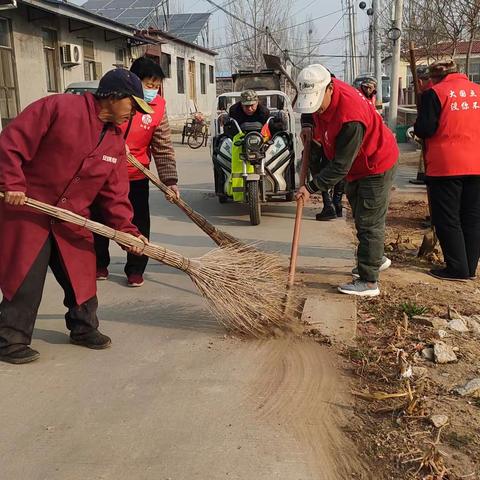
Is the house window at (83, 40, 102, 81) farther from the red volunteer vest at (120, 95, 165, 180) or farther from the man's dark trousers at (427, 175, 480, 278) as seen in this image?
the man's dark trousers at (427, 175, 480, 278)

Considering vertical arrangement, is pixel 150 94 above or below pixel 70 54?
below

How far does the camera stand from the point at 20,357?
3350mm

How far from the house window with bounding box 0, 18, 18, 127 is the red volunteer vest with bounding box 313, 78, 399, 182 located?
11.5 meters

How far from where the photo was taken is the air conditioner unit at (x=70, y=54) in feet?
53.2

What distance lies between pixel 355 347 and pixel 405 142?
1572 cm

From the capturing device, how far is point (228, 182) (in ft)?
23.1

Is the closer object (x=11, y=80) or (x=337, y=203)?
(x=337, y=203)

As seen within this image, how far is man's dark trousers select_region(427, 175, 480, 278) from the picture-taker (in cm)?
486

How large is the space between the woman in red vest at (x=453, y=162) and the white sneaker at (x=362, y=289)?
34.1 inches

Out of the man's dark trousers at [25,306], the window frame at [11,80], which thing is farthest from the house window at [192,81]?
the man's dark trousers at [25,306]

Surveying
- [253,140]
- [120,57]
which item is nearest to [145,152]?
[253,140]

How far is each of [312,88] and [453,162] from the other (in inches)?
63.5

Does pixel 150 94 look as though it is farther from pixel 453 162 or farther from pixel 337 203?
pixel 337 203

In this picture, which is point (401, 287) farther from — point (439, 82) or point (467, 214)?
point (439, 82)
